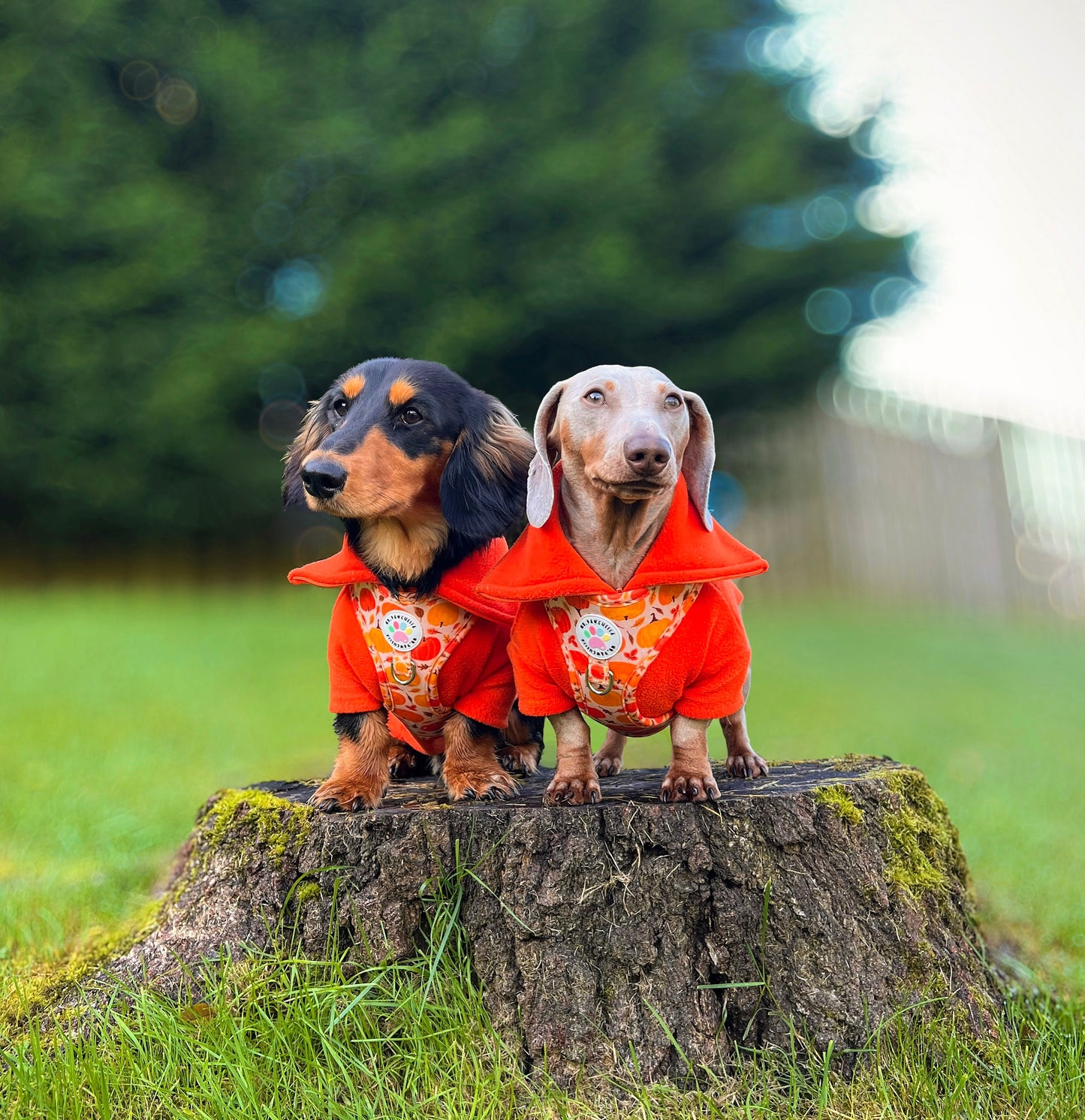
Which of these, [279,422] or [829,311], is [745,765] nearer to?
[279,422]

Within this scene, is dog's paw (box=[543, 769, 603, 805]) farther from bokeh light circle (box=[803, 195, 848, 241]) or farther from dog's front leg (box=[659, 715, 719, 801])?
bokeh light circle (box=[803, 195, 848, 241])

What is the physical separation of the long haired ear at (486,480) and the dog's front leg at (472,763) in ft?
1.69

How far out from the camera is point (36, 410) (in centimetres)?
1118

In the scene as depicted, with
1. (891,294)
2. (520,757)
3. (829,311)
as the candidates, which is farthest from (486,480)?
(891,294)

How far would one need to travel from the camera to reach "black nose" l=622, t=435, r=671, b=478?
2.35 metres

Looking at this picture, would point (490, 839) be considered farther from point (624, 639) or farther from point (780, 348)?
point (780, 348)

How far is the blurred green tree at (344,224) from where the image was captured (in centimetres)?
1073

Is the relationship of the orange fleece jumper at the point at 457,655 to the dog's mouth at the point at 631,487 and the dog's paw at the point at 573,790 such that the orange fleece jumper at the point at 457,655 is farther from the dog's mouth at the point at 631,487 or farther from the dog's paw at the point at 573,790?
the dog's mouth at the point at 631,487

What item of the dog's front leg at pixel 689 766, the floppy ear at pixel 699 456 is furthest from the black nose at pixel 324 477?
the dog's front leg at pixel 689 766

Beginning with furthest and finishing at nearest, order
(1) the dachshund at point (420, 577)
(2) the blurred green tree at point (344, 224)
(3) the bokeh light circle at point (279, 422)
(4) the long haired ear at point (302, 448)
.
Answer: (3) the bokeh light circle at point (279, 422), (2) the blurred green tree at point (344, 224), (4) the long haired ear at point (302, 448), (1) the dachshund at point (420, 577)

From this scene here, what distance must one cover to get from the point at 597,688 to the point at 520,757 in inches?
25.5

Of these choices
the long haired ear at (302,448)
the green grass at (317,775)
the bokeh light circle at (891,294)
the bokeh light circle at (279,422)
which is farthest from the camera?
the bokeh light circle at (891,294)

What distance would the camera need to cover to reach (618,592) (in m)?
2.55

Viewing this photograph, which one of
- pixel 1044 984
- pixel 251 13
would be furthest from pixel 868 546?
pixel 1044 984
